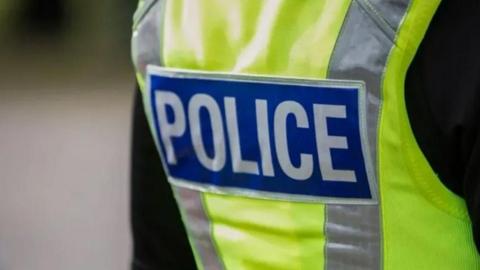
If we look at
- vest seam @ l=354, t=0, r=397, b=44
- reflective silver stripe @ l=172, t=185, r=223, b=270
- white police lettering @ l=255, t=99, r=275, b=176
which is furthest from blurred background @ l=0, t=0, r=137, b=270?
vest seam @ l=354, t=0, r=397, b=44

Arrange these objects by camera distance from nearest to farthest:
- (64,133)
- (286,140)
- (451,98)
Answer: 1. (451,98)
2. (286,140)
3. (64,133)

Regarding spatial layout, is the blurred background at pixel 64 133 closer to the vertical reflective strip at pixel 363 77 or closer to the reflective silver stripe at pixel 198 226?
the reflective silver stripe at pixel 198 226

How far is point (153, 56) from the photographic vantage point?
2.70 feet

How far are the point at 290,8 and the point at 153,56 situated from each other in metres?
0.14

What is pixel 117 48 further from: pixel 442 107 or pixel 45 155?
pixel 442 107

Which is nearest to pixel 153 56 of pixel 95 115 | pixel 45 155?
pixel 45 155

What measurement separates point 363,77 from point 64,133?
11.0 feet

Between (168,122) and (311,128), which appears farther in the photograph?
(168,122)

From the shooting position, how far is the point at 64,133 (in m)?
3.96

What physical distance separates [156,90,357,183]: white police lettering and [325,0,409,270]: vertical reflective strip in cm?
2

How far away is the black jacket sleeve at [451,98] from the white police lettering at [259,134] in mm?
63

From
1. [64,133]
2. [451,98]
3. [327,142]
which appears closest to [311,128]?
[327,142]

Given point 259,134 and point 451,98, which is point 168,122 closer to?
point 259,134

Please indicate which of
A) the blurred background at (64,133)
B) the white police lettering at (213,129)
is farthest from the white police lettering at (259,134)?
the blurred background at (64,133)
